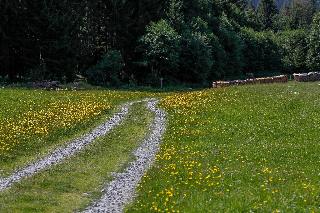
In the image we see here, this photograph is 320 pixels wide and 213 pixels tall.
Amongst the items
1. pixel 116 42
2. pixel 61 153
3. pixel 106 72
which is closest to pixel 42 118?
pixel 61 153

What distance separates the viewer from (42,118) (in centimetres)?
3778

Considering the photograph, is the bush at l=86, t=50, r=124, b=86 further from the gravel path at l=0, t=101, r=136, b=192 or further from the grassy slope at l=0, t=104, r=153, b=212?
the grassy slope at l=0, t=104, r=153, b=212

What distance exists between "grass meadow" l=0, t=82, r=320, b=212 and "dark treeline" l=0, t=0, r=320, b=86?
23376 millimetres

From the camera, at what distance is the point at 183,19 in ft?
301

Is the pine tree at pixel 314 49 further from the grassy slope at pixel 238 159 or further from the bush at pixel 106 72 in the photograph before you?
the grassy slope at pixel 238 159

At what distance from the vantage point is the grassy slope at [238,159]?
18320 mm

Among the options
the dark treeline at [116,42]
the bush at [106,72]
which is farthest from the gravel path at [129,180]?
the bush at [106,72]

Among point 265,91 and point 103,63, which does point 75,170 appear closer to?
point 265,91

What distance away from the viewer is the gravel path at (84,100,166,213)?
19.4m

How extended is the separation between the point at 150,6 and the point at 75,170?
221ft

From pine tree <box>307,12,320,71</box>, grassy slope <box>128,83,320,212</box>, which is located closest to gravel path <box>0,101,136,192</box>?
grassy slope <box>128,83,320,212</box>

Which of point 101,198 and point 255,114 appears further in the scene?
point 255,114

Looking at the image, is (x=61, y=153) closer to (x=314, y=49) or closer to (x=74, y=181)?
(x=74, y=181)

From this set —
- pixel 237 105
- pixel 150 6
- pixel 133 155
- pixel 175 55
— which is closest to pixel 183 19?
pixel 150 6
